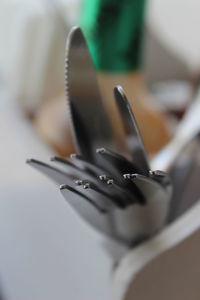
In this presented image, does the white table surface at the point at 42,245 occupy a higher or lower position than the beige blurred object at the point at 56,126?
lower

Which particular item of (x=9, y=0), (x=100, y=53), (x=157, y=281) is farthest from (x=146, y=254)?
(x=9, y=0)

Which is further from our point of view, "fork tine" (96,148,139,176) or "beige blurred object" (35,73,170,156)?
"beige blurred object" (35,73,170,156)

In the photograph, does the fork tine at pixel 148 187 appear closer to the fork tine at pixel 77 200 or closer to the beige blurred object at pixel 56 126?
the fork tine at pixel 77 200

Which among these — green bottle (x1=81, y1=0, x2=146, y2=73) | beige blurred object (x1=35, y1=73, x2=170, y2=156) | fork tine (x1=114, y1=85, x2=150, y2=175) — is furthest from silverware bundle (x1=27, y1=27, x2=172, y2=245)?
green bottle (x1=81, y1=0, x2=146, y2=73)

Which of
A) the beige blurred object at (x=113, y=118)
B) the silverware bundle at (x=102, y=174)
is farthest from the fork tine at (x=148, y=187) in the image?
the beige blurred object at (x=113, y=118)

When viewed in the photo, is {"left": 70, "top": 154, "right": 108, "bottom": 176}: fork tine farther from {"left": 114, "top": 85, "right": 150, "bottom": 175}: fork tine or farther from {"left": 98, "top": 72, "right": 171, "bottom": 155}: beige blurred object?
{"left": 98, "top": 72, "right": 171, "bottom": 155}: beige blurred object

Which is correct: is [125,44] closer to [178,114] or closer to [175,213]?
[178,114]

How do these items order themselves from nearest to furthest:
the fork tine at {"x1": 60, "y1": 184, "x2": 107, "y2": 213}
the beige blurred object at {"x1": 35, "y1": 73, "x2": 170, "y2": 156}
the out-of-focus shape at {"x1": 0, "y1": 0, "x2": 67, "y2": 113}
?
the fork tine at {"x1": 60, "y1": 184, "x2": 107, "y2": 213} < the beige blurred object at {"x1": 35, "y1": 73, "x2": 170, "y2": 156} < the out-of-focus shape at {"x1": 0, "y1": 0, "x2": 67, "y2": 113}
